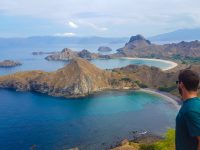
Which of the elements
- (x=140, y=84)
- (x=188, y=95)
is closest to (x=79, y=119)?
(x=140, y=84)

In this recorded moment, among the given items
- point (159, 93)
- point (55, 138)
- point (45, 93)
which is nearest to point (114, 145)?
point (55, 138)

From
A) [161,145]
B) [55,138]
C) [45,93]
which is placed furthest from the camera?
[45,93]

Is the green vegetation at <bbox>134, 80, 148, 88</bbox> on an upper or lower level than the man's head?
lower

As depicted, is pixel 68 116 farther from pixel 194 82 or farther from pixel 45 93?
pixel 194 82

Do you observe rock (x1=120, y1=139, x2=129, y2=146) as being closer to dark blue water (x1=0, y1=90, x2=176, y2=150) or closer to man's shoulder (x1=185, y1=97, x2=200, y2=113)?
dark blue water (x1=0, y1=90, x2=176, y2=150)

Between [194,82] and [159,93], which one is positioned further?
[159,93]

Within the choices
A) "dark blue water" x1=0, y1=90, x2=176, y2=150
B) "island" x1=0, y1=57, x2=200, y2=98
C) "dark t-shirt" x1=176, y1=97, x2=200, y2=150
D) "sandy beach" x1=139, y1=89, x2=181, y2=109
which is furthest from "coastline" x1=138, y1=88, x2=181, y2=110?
"dark t-shirt" x1=176, y1=97, x2=200, y2=150

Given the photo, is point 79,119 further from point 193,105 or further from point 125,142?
point 193,105
